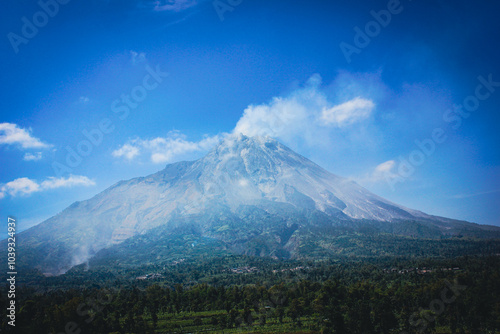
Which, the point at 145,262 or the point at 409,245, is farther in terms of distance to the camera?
the point at 145,262

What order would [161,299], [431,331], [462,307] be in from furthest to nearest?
[161,299] < [462,307] < [431,331]

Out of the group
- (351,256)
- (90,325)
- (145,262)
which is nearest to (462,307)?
(90,325)

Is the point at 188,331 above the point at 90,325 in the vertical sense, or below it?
below

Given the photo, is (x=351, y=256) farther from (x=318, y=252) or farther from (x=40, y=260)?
(x=40, y=260)

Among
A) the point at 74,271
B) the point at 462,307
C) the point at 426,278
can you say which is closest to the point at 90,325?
the point at 462,307

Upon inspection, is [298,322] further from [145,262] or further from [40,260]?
[40,260]

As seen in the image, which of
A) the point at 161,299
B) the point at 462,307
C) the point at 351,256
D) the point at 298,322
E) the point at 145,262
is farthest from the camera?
the point at 145,262
